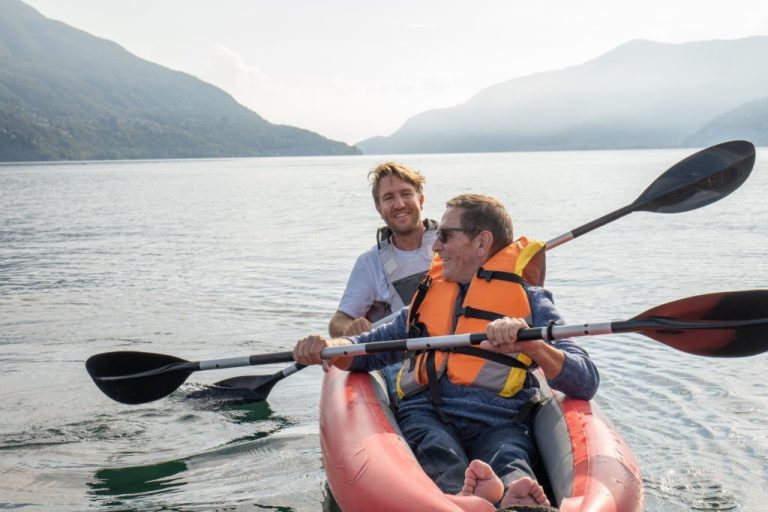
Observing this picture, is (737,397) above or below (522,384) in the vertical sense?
below

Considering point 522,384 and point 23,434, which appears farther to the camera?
point 23,434

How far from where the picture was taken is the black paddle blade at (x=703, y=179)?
7059 mm

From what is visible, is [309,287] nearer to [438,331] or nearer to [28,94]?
[438,331]

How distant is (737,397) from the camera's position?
6.90 m

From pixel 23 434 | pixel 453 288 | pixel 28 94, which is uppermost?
pixel 28 94

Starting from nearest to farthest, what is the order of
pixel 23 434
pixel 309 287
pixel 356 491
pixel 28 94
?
pixel 356 491
pixel 23 434
pixel 309 287
pixel 28 94

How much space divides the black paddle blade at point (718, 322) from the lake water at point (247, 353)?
3.82 feet

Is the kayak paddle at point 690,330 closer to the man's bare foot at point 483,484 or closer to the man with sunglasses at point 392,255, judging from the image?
the man's bare foot at point 483,484

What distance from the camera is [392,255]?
Answer: 6.02m

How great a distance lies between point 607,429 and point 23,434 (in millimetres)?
4492

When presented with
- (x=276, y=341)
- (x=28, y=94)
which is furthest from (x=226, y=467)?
(x=28, y=94)

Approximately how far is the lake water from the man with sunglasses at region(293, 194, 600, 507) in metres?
1.24

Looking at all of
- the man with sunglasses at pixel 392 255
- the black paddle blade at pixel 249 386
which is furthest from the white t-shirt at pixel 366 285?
the black paddle blade at pixel 249 386

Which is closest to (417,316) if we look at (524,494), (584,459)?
(584,459)
